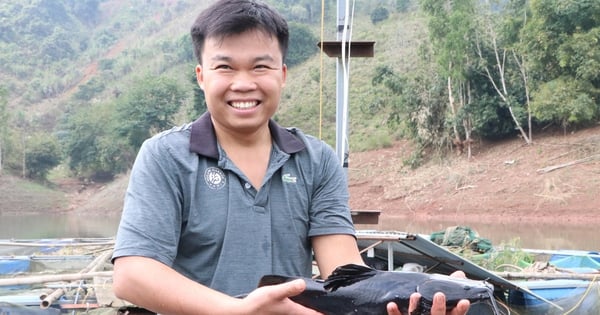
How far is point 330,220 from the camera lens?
1.88m

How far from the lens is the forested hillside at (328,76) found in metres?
21.9

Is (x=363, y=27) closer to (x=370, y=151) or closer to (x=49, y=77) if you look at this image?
(x=370, y=151)

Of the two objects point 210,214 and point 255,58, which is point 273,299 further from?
point 255,58

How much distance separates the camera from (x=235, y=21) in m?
1.77

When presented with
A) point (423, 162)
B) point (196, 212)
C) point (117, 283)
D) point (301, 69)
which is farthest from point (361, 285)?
point (301, 69)

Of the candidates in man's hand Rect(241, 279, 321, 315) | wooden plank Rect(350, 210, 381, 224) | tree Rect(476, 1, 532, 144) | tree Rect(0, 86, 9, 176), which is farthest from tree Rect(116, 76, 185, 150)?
man's hand Rect(241, 279, 321, 315)

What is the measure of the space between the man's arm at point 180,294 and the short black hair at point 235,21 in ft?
1.87

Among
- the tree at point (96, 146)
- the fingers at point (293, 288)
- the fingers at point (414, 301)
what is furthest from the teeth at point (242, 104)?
the tree at point (96, 146)

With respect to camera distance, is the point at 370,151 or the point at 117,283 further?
the point at 370,151

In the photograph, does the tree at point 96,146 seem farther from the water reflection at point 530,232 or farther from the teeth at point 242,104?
the teeth at point 242,104

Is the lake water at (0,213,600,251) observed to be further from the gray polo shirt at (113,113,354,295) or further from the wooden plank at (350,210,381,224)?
the gray polo shirt at (113,113,354,295)

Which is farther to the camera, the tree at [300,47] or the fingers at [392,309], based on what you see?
the tree at [300,47]

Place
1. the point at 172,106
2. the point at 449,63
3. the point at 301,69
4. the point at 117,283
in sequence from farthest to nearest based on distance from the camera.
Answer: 1. the point at 301,69
2. the point at 172,106
3. the point at 449,63
4. the point at 117,283

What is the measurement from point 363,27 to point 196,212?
39.4 meters
